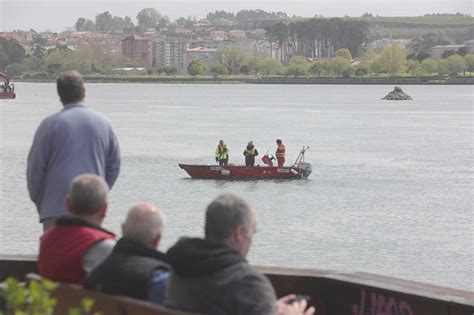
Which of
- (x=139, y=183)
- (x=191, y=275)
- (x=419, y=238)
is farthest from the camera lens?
(x=139, y=183)

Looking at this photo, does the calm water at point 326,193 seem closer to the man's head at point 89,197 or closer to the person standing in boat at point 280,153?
the person standing in boat at point 280,153

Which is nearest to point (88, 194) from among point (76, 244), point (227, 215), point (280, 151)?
point (76, 244)

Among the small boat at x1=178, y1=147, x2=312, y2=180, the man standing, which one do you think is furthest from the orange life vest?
the man standing

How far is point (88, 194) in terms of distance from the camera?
5266 millimetres

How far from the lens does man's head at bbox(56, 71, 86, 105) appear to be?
21.3 feet

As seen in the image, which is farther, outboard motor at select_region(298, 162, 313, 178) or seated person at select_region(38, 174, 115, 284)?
outboard motor at select_region(298, 162, 313, 178)

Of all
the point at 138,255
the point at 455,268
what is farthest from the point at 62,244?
the point at 455,268

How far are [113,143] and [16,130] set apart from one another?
7354 cm

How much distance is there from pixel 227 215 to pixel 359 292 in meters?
1.40

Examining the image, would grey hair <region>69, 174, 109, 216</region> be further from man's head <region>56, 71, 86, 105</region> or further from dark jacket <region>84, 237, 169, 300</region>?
man's head <region>56, 71, 86, 105</region>

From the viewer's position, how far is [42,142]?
653cm

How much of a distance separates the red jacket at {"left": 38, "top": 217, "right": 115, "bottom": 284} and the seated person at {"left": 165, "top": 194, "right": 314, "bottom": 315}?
24.2 inches

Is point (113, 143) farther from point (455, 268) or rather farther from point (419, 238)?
point (419, 238)

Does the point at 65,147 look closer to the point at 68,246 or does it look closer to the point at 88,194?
the point at 68,246
